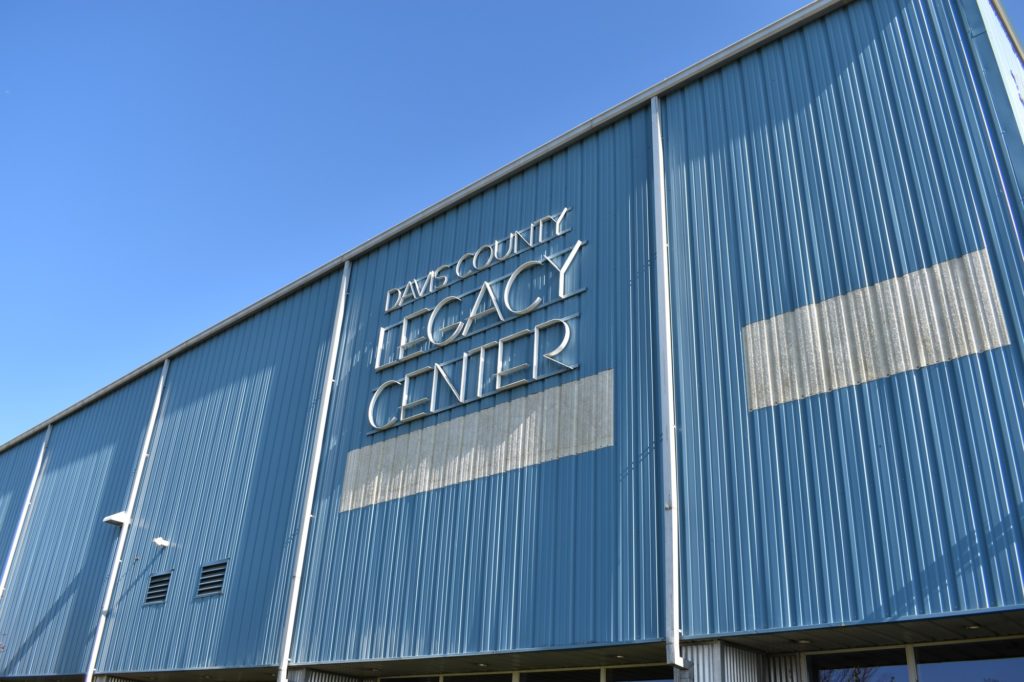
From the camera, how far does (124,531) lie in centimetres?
2456

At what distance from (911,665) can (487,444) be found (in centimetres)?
791

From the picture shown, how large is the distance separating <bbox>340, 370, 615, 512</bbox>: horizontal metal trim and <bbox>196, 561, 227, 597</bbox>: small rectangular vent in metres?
4.28

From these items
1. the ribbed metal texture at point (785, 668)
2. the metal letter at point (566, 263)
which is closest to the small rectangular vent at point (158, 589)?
the metal letter at point (566, 263)

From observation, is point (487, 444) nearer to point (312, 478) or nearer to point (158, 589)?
point (312, 478)

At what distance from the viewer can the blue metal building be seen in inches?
451

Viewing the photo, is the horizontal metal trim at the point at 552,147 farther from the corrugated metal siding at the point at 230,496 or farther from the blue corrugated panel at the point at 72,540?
the blue corrugated panel at the point at 72,540

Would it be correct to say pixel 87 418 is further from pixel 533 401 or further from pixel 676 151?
pixel 676 151

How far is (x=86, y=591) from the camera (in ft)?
82.5

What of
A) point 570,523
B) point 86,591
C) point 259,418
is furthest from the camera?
point 86,591

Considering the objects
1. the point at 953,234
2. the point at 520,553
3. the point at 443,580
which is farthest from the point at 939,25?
the point at 443,580

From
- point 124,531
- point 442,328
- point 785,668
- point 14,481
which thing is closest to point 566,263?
point 442,328

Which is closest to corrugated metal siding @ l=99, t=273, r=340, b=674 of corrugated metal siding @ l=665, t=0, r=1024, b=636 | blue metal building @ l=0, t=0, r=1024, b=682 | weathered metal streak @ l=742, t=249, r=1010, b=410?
blue metal building @ l=0, t=0, r=1024, b=682

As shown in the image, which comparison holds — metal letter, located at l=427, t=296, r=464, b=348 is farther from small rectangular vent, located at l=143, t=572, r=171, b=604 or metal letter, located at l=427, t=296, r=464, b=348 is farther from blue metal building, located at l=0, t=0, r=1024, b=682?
small rectangular vent, located at l=143, t=572, r=171, b=604

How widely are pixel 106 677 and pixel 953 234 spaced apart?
22.4 metres
